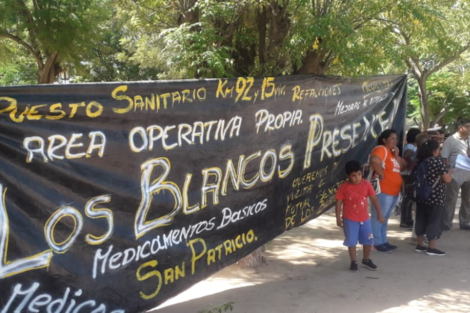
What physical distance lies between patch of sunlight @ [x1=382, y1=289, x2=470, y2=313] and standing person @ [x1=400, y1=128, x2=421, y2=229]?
221cm

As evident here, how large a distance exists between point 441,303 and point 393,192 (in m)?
1.76

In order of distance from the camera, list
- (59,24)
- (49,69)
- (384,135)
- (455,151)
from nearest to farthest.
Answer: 1. (384,135)
2. (455,151)
3. (59,24)
4. (49,69)

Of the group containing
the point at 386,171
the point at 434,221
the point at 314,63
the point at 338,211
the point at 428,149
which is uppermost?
the point at 314,63

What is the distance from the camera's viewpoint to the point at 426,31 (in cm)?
678

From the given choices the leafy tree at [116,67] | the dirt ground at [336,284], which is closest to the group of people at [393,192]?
the dirt ground at [336,284]

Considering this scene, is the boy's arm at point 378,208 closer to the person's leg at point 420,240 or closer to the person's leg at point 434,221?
the person's leg at point 434,221

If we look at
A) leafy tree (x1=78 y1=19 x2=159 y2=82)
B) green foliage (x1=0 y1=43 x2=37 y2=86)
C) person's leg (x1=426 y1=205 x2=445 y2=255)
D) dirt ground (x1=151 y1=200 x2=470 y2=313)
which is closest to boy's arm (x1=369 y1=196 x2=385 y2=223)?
dirt ground (x1=151 y1=200 x2=470 y2=313)

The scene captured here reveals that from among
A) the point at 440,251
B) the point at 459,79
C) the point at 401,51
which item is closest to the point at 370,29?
the point at 401,51

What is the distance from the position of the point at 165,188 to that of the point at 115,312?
1.01m

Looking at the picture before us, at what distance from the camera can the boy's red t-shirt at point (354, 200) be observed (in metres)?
5.77

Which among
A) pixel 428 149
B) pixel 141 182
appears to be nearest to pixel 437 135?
pixel 428 149

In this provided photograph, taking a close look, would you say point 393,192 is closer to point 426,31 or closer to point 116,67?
point 426,31

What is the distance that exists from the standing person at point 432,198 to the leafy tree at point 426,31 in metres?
1.41

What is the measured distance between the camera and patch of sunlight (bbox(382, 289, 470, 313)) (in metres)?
4.95
